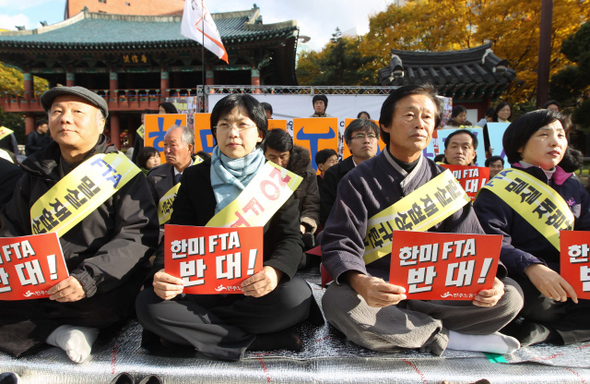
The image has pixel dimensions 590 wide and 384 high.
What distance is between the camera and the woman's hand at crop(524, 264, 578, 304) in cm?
179

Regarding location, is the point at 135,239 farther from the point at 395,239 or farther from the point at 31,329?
the point at 395,239

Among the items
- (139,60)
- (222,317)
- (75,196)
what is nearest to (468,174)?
(222,317)

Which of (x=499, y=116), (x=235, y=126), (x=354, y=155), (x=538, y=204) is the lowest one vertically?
(x=538, y=204)

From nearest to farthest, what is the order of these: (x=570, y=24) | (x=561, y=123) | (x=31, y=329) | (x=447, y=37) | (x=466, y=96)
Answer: (x=31, y=329) < (x=561, y=123) < (x=466, y=96) < (x=570, y=24) < (x=447, y=37)

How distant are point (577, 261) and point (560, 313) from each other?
0.36 metres

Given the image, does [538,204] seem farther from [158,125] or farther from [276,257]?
[158,125]

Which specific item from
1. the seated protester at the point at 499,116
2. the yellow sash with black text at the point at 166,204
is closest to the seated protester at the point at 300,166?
the yellow sash with black text at the point at 166,204

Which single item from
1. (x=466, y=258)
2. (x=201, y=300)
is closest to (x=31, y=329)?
(x=201, y=300)

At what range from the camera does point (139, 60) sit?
1786 cm

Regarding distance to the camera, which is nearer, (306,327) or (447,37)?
(306,327)

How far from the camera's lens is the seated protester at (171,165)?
3.37 metres

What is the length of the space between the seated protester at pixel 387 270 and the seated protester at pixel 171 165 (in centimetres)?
196

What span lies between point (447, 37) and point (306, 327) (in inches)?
719

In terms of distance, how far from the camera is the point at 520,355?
1899mm
